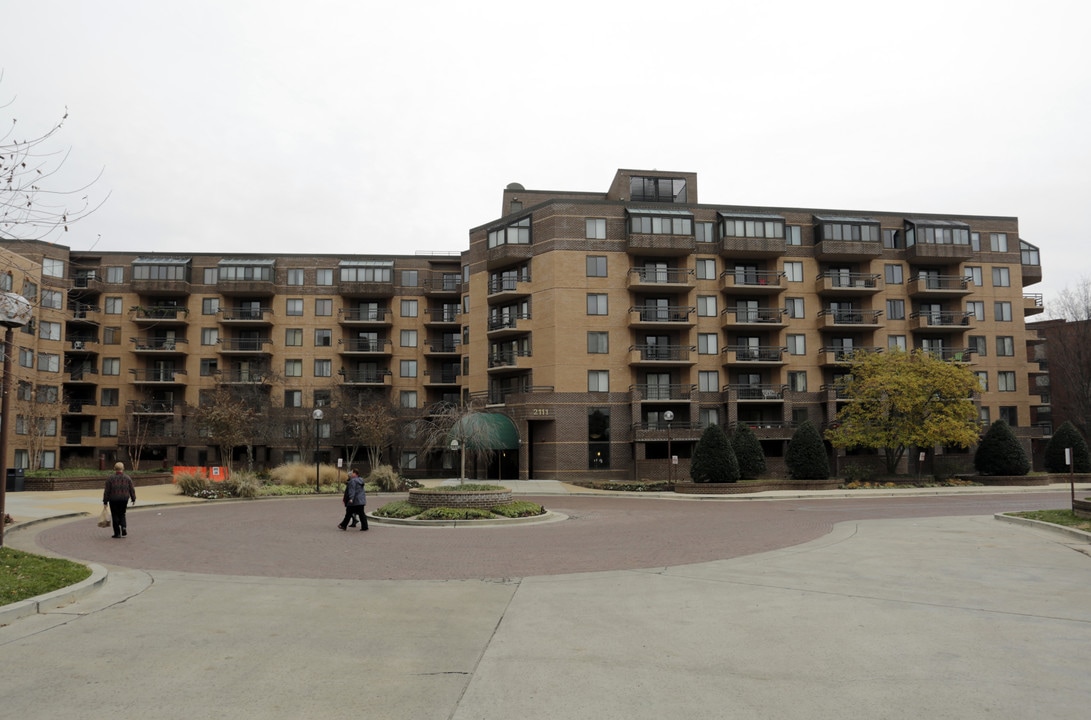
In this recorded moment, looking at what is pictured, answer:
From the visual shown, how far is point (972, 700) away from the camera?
19.1 ft

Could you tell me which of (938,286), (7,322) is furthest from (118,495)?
(938,286)

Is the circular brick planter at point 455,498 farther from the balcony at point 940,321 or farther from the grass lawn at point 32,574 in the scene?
the balcony at point 940,321

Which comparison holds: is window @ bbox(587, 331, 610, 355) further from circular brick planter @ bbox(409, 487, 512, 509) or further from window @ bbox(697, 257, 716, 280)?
circular brick planter @ bbox(409, 487, 512, 509)

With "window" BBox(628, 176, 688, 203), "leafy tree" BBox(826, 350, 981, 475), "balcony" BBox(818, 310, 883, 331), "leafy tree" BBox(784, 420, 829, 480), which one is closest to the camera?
"leafy tree" BBox(784, 420, 829, 480)

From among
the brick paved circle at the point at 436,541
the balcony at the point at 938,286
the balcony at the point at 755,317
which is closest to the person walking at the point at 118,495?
the brick paved circle at the point at 436,541

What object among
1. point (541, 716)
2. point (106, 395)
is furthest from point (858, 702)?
point (106, 395)

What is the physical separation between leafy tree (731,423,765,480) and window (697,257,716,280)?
15.9 meters

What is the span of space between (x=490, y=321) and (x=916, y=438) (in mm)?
28509

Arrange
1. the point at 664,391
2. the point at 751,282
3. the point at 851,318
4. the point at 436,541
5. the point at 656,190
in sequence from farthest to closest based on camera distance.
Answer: the point at 656,190, the point at 851,318, the point at 751,282, the point at 664,391, the point at 436,541

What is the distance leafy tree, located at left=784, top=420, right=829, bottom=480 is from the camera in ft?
128

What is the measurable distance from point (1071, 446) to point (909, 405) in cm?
1125

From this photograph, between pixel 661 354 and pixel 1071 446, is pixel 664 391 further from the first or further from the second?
pixel 1071 446

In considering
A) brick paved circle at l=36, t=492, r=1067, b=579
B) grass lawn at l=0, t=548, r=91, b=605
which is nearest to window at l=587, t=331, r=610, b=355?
brick paved circle at l=36, t=492, r=1067, b=579

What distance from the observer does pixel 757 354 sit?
171 ft
